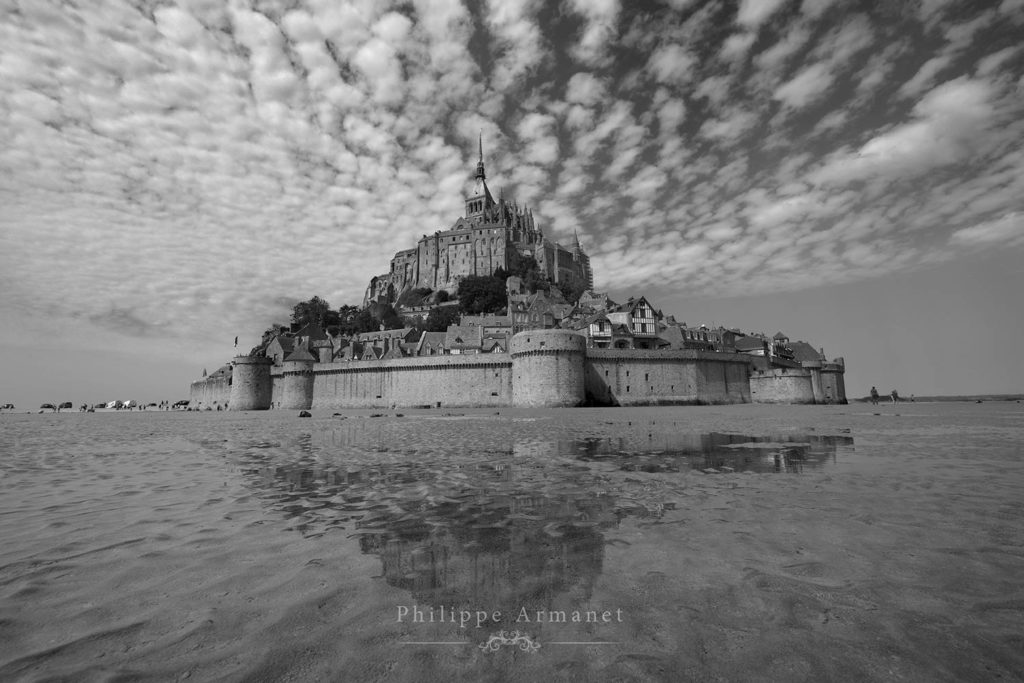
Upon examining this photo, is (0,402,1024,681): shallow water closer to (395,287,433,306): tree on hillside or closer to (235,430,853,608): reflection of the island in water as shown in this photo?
(235,430,853,608): reflection of the island in water

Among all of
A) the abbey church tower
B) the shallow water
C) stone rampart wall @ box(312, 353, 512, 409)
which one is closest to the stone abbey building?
the abbey church tower

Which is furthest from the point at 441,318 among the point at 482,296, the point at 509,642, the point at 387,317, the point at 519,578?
the point at 509,642

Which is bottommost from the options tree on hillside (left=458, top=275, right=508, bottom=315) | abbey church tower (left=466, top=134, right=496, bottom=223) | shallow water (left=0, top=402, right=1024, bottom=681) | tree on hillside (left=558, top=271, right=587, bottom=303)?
shallow water (left=0, top=402, right=1024, bottom=681)

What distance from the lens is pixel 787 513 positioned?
5.75m

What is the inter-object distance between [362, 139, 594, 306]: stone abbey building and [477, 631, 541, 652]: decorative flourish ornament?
344 ft

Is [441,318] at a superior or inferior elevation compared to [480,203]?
inferior

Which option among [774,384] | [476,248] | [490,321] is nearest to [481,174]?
[476,248]

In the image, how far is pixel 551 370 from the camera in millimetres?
45844

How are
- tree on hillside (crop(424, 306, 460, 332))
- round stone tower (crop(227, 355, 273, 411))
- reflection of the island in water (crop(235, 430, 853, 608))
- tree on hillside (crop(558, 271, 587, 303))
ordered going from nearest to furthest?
reflection of the island in water (crop(235, 430, 853, 608)), round stone tower (crop(227, 355, 273, 411)), tree on hillside (crop(424, 306, 460, 332)), tree on hillside (crop(558, 271, 587, 303))

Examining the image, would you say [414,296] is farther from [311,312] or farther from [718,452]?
[718,452]

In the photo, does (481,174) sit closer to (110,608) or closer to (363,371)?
(363,371)

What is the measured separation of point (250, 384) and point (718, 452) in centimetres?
6104

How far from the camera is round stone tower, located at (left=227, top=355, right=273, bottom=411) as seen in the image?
5969 centimetres

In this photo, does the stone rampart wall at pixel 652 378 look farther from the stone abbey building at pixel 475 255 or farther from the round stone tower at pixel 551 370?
the stone abbey building at pixel 475 255
